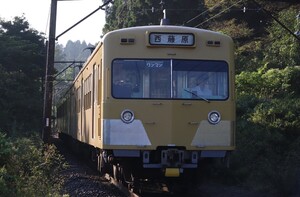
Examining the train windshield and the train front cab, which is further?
the train windshield

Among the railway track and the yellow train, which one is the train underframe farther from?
the railway track

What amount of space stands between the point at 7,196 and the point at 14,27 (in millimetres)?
25116

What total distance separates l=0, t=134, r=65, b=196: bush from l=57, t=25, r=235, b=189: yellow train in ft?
4.43

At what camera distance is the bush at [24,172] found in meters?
9.26

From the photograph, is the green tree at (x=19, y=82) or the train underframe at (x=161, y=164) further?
the green tree at (x=19, y=82)

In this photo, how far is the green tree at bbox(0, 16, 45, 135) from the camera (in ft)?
80.6

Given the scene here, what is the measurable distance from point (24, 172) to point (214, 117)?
4.26m

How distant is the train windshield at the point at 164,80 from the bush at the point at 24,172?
2.12m

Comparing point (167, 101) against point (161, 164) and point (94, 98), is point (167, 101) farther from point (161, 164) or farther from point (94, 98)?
point (94, 98)

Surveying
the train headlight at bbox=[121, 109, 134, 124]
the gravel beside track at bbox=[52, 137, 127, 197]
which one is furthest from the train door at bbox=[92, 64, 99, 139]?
the train headlight at bbox=[121, 109, 134, 124]

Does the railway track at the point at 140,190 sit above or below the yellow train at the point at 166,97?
below

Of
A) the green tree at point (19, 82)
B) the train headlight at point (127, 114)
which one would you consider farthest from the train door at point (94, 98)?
the green tree at point (19, 82)

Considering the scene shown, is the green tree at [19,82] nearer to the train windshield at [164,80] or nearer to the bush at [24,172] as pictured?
the bush at [24,172]

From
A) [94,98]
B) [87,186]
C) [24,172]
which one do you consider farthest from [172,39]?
[87,186]
